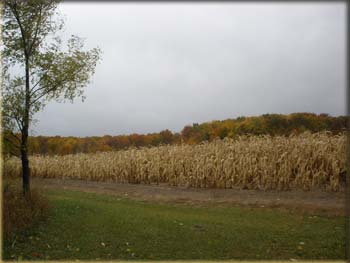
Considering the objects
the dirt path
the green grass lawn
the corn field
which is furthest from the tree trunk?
the dirt path

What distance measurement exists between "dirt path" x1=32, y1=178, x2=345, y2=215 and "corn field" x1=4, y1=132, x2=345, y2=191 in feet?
1.96

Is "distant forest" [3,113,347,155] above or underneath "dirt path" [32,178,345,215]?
above

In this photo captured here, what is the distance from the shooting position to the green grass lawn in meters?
7.07

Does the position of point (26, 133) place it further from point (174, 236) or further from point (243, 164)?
point (243, 164)

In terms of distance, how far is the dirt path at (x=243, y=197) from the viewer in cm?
1130

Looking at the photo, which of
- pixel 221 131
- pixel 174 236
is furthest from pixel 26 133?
pixel 221 131

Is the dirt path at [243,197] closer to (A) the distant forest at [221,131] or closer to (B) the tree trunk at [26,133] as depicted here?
(B) the tree trunk at [26,133]

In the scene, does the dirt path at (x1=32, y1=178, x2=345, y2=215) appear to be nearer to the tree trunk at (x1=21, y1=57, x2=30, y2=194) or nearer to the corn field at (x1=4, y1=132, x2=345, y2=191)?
the corn field at (x1=4, y1=132, x2=345, y2=191)

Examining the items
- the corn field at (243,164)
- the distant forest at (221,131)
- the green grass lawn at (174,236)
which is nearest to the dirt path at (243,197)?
the corn field at (243,164)

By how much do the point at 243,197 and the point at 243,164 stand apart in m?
2.20

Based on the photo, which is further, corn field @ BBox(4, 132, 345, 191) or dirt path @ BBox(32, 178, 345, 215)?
corn field @ BBox(4, 132, 345, 191)

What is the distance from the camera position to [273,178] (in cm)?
1429

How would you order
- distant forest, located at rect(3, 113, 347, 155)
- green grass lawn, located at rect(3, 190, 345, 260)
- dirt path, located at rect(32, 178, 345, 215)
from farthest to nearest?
distant forest, located at rect(3, 113, 347, 155)
dirt path, located at rect(32, 178, 345, 215)
green grass lawn, located at rect(3, 190, 345, 260)

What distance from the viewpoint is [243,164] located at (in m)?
15.1
